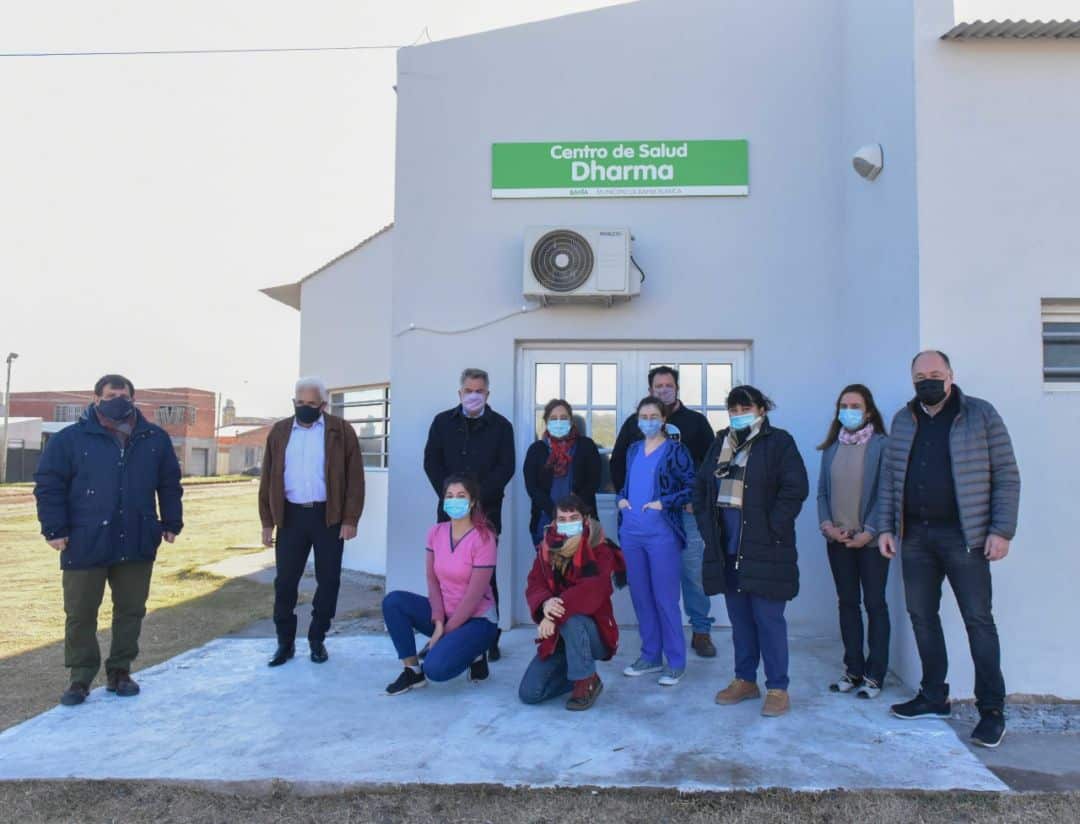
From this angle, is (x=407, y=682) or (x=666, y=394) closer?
(x=407, y=682)

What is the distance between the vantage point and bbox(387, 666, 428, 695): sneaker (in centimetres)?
447

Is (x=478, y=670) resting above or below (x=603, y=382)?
below

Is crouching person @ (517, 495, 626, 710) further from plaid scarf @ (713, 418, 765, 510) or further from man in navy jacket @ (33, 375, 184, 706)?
man in navy jacket @ (33, 375, 184, 706)

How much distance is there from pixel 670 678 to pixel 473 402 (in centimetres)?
212

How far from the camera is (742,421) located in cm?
427

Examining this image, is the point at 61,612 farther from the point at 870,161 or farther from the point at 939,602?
the point at 870,161

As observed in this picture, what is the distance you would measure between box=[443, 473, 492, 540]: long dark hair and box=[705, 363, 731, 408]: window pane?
89.6 inches

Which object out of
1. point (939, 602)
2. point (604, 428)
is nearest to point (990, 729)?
point (939, 602)

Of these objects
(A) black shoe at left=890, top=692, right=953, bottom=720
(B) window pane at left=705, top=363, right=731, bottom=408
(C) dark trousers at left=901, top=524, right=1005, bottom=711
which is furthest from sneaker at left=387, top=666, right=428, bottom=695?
(B) window pane at left=705, top=363, right=731, bottom=408

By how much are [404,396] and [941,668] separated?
4021mm

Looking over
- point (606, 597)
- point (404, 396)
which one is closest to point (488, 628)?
point (606, 597)

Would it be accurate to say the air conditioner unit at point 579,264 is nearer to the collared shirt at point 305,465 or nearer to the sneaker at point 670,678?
the collared shirt at point 305,465

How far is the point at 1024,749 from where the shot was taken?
3.70 meters

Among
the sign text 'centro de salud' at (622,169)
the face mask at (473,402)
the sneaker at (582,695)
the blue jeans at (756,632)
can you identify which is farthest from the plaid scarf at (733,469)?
the sign text 'centro de salud' at (622,169)
